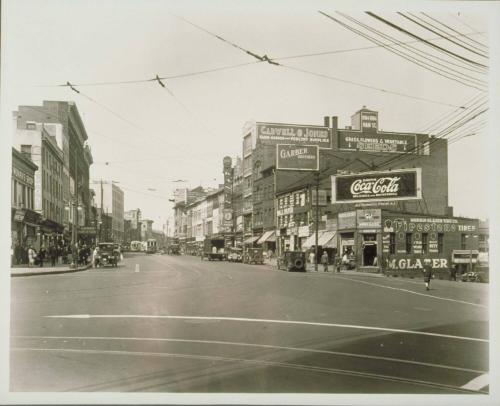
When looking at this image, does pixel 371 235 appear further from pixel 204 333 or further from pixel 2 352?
pixel 2 352

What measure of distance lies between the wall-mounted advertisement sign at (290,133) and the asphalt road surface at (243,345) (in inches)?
186

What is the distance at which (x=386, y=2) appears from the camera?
1034 cm

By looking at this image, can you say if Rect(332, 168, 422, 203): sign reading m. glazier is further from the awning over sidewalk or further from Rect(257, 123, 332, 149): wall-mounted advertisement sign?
Rect(257, 123, 332, 149): wall-mounted advertisement sign

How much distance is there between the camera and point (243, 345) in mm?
9797

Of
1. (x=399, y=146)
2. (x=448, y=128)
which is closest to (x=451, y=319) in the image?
(x=448, y=128)

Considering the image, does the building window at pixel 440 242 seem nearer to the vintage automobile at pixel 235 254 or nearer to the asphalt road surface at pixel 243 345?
the vintage automobile at pixel 235 254

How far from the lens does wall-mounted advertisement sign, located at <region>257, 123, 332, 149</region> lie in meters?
13.8

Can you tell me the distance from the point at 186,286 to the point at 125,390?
1220cm

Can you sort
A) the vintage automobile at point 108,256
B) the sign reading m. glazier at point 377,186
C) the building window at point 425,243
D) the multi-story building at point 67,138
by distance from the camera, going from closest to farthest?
the multi-story building at point 67,138 < the vintage automobile at point 108,256 < the sign reading m. glazier at point 377,186 < the building window at point 425,243

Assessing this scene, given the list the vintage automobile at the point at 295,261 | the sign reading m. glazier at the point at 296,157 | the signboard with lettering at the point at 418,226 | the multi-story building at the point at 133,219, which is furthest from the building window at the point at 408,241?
the multi-story building at the point at 133,219

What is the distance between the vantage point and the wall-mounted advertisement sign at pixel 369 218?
3894cm

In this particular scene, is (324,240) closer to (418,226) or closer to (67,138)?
(418,226)

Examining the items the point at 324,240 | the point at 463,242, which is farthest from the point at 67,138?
the point at 463,242

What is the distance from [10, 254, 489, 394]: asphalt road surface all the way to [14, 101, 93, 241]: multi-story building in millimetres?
4356
